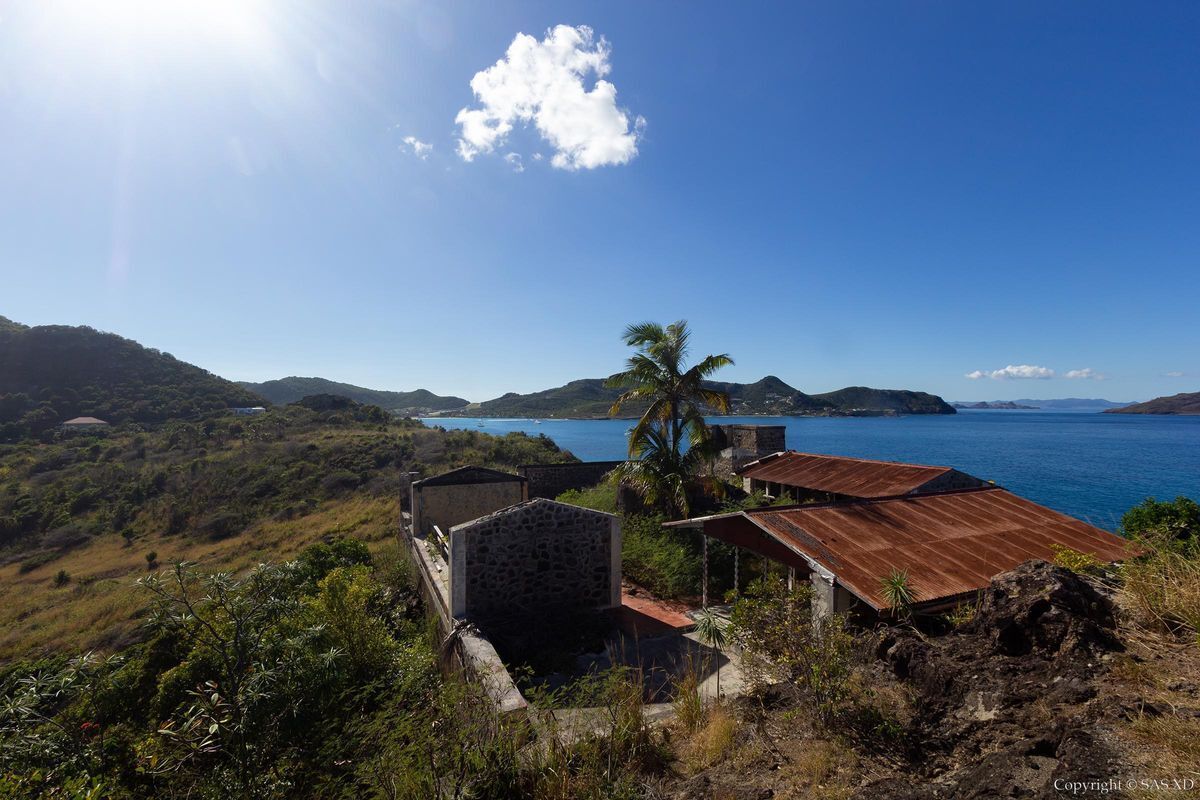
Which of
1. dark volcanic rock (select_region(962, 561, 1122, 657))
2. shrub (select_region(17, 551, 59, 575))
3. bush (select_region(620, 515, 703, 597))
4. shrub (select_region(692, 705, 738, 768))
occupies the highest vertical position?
dark volcanic rock (select_region(962, 561, 1122, 657))

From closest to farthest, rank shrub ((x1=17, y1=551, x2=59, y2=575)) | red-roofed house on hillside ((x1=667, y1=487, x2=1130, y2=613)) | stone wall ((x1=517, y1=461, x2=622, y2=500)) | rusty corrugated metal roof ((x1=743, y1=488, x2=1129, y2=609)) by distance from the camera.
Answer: red-roofed house on hillside ((x1=667, y1=487, x2=1130, y2=613)) < rusty corrugated metal roof ((x1=743, y1=488, x2=1129, y2=609)) < stone wall ((x1=517, y1=461, x2=622, y2=500)) < shrub ((x1=17, y1=551, x2=59, y2=575))

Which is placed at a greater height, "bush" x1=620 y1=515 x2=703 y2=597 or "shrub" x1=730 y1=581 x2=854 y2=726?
"shrub" x1=730 y1=581 x2=854 y2=726

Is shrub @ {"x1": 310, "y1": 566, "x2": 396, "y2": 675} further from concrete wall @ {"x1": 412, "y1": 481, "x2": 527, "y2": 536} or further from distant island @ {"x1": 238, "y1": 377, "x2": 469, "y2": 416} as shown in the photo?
distant island @ {"x1": 238, "y1": 377, "x2": 469, "y2": 416}

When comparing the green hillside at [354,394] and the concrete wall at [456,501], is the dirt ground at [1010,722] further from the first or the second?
the green hillside at [354,394]

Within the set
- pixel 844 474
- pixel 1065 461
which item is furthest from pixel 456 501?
pixel 1065 461

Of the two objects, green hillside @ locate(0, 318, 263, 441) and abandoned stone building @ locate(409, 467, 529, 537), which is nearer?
abandoned stone building @ locate(409, 467, 529, 537)

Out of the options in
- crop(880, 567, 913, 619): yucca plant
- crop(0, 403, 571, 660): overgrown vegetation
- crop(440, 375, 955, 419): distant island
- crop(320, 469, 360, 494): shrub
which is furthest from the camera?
crop(440, 375, 955, 419): distant island

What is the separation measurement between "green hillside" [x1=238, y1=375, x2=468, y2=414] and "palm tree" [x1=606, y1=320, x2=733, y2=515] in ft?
241

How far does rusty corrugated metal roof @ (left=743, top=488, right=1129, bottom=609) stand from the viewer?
6.97m

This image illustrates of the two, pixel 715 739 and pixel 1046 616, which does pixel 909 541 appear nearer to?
pixel 1046 616

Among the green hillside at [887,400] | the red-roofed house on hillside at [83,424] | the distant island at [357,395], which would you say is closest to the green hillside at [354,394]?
the distant island at [357,395]

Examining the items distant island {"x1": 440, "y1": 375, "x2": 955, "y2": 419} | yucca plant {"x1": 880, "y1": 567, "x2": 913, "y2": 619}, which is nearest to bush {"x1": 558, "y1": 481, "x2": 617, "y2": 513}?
yucca plant {"x1": 880, "y1": 567, "x2": 913, "y2": 619}

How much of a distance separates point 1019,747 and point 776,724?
1.77m

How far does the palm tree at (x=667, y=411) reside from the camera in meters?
13.6
